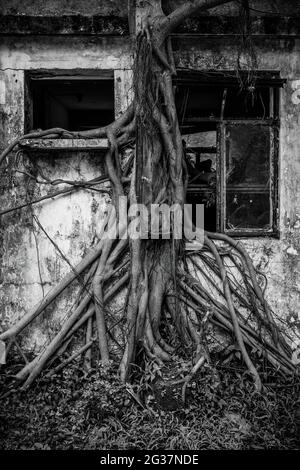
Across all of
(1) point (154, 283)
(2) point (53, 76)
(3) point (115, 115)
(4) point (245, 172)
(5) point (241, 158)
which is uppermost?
(2) point (53, 76)

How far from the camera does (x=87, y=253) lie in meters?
5.15

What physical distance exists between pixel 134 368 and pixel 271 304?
1621 millimetres

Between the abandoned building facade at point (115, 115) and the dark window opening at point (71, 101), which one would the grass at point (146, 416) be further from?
the dark window opening at point (71, 101)

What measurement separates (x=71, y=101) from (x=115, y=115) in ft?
8.00

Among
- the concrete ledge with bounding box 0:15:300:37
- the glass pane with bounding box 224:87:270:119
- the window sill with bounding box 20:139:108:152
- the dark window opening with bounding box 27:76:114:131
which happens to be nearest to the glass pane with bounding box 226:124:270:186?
the glass pane with bounding box 224:87:270:119

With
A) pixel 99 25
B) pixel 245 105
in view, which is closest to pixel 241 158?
pixel 245 105

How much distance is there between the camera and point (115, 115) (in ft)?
17.2

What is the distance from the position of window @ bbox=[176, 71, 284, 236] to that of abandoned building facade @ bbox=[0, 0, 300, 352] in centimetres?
2

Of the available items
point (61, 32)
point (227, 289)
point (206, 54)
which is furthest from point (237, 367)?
point (61, 32)

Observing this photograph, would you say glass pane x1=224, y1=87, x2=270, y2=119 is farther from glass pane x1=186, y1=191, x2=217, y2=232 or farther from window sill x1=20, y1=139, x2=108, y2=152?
window sill x1=20, y1=139, x2=108, y2=152

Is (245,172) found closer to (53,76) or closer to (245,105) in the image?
(245,105)

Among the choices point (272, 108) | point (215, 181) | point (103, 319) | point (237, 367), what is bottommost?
point (237, 367)

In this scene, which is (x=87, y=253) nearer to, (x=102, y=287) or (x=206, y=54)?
(x=102, y=287)

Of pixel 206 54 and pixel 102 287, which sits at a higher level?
pixel 206 54
